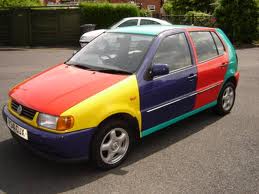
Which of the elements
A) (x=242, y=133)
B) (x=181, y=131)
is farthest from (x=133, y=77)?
(x=242, y=133)

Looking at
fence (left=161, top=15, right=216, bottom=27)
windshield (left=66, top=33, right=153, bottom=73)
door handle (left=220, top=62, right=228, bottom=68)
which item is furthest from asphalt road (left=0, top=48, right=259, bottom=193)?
fence (left=161, top=15, right=216, bottom=27)

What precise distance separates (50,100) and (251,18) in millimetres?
17332

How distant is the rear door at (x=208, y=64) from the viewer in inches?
220

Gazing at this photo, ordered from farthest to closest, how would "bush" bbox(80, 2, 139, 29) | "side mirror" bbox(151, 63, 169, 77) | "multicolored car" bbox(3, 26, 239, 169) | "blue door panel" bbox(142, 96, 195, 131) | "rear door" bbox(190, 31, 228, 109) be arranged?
"bush" bbox(80, 2, 139, 29) → "rear door" bbox(190, 31, 228, 109) → "blue door panel" bbox(142, 96, 195, 131) → "side mirror" bbox(151, 63, 169, 77) → "multicolored car" bbox(3, 26, 239, 169)

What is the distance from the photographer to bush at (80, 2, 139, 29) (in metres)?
19.8

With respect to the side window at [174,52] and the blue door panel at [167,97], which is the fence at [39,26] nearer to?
the side window at [174,52]

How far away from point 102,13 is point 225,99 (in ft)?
47.7

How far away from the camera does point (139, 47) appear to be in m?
4.94

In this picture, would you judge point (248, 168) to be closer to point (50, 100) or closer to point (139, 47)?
point (139, 47)

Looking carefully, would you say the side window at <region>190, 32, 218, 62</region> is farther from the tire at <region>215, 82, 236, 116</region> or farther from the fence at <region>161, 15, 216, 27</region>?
the fence at <region>161, 15, 216, 27</region>

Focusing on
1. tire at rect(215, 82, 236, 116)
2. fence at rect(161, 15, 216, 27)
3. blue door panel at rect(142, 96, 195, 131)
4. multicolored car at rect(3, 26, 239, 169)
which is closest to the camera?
multicolored car at rect(3, 26, 239, 169)

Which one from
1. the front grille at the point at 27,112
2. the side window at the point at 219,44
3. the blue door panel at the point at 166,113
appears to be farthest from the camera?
the side window at the point at 219,44

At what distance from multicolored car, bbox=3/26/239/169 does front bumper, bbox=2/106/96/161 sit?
0.01 metres

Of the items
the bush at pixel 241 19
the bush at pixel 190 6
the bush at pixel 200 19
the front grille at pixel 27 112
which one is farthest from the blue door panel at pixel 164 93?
the bush at pixel 190 6
